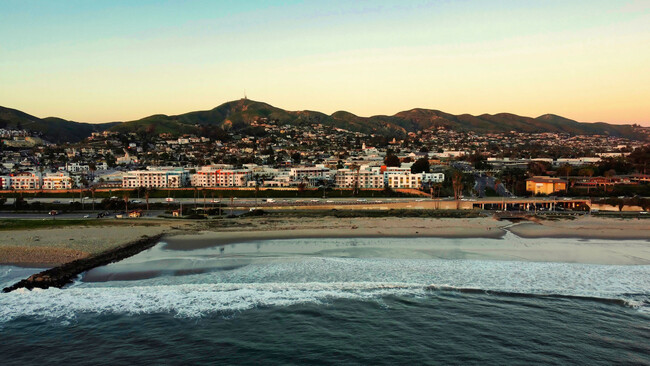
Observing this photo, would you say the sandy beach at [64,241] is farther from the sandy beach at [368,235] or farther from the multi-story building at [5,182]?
the multi-story building at [5,182]

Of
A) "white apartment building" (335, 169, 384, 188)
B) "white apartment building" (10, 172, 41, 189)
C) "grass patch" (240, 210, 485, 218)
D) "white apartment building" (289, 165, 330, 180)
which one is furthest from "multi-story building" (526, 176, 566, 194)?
"white apartment building" (10, 172, 41, 189)

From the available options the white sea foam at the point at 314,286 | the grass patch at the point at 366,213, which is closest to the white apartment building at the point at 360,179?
the grass patch at the point at 366,213

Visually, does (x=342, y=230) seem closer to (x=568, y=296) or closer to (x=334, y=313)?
(x=334, y=313)

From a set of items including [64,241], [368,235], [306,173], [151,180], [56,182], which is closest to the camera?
[64,241]

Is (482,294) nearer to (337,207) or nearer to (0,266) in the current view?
(0,266)

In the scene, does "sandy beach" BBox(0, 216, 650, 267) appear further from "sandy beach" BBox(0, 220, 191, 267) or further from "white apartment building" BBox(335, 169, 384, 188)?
"white apartment building" BBox(335, 169, 384, 188)

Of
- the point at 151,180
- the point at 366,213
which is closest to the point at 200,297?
the point at 366,213

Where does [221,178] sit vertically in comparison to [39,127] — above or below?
below

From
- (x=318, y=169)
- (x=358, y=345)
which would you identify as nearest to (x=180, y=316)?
(x=358, y=345)
